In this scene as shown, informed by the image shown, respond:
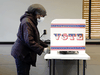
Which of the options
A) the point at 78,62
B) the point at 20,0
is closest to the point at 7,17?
the point at 20,0

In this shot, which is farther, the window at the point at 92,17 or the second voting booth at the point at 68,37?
the window at the point at 92,17

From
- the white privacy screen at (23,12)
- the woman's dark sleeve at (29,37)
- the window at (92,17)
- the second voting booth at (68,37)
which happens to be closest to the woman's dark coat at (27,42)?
the woman's dark sleeve at (29,37)

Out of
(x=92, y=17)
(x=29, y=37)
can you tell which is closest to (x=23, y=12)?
(x=29, y=37)

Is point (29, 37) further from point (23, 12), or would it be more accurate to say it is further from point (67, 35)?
point (23, 12)

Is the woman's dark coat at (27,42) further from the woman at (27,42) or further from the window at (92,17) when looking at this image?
the window at (92,17)

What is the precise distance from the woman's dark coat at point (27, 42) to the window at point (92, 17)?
52.6 inches

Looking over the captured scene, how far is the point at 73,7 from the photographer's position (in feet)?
7.54

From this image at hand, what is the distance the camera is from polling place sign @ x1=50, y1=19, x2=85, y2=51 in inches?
61.5

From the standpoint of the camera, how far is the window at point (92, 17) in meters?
2.37

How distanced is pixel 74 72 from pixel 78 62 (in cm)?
28

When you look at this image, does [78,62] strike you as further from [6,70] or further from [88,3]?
[6,70]

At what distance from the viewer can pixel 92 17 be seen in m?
2.39

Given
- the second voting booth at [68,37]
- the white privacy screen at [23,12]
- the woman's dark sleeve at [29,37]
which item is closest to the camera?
the woman's dark sleeve at [29,37]

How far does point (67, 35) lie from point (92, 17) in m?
1.11
